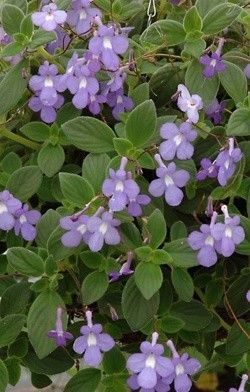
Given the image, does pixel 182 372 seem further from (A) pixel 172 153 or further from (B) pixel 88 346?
(A) pixel 172 153

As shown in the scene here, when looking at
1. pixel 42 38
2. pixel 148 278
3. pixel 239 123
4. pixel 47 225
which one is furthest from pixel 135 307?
pixel 42 38

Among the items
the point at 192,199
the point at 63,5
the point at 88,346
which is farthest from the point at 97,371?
the point at 63,5

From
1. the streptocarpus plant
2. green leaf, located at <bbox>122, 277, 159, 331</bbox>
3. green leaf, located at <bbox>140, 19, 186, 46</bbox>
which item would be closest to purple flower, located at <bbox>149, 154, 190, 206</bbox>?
the streptocarpus plant

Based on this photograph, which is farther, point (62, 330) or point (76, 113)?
point (76, 113)

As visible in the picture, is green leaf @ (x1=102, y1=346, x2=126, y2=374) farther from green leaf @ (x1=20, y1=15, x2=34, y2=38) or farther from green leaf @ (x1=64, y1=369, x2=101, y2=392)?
green leaf @ (x1=20, y1=15, x2=34, y2=38)

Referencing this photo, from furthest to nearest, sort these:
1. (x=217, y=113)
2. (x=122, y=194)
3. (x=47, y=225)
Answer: (x=217, y=113) < (x=47, y=225) < (x=122, y=194)

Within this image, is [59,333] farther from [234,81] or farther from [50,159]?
[234,81]

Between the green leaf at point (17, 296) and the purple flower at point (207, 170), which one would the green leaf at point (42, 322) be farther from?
the purple flower at point (207, 170)
